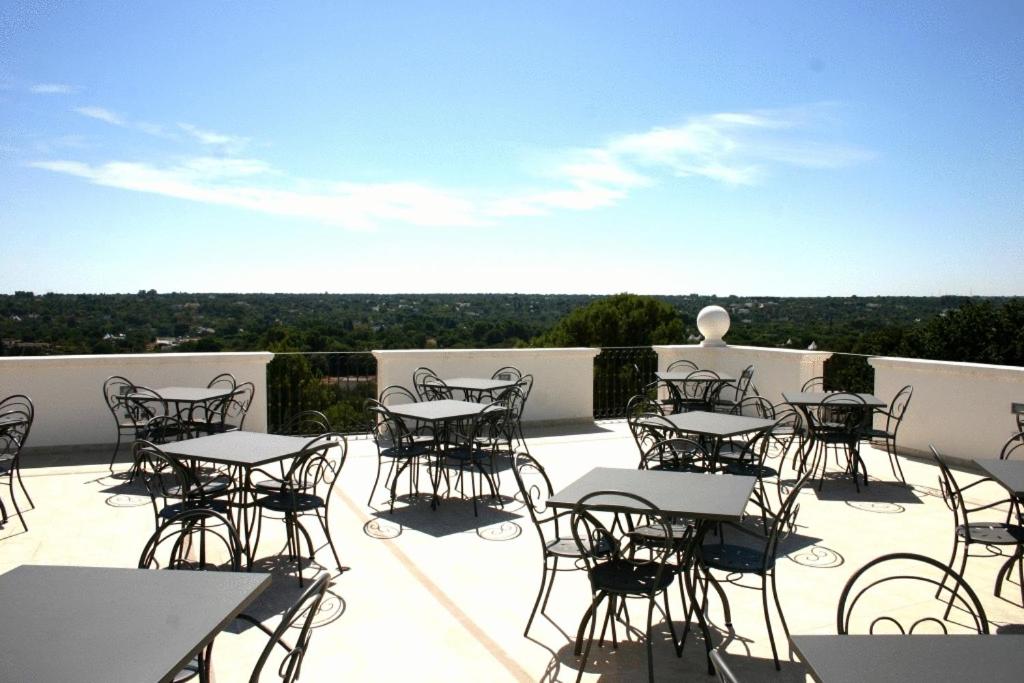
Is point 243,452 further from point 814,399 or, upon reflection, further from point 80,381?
point 814,399

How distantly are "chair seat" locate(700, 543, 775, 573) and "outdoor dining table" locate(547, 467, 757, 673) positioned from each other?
0.06 m

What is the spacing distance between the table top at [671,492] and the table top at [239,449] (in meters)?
1.81

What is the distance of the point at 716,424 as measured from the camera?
17.7 ft

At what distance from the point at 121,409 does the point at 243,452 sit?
474 centimetres

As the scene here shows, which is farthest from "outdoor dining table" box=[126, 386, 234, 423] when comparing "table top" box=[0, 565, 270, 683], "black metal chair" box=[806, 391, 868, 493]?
"black metal chair" box=[806, 391, 868, 493]

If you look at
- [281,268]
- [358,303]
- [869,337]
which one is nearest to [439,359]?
[281,268]

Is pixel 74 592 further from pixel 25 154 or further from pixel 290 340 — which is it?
pixel 290 340

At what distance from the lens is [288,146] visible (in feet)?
45.9

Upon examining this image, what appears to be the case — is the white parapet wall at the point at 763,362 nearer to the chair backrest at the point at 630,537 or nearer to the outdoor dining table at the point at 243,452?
the chair backrest at the point at 630,537

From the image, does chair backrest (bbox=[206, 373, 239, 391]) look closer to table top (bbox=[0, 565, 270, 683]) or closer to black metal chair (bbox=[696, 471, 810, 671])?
table top (bbox=[0, 565, 270, 683])

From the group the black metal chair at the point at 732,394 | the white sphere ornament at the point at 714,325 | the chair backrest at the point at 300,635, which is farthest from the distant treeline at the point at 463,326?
the chair backrest at the point at 300,635

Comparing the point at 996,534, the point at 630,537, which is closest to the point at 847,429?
the point at 996,534

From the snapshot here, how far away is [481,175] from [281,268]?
14095 mm

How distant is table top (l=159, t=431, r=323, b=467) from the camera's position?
13.5ft
